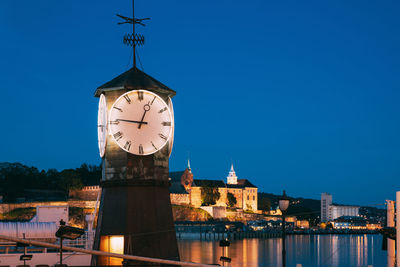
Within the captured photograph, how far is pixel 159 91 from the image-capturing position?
618 inches

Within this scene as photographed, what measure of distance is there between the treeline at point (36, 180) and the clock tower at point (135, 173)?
400ft

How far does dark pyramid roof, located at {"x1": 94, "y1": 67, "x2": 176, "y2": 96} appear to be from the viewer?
15336mm

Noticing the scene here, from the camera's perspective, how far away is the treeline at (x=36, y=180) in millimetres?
132863

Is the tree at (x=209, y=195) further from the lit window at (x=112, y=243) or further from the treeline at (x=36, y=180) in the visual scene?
the lit window at (x=112, y=243)

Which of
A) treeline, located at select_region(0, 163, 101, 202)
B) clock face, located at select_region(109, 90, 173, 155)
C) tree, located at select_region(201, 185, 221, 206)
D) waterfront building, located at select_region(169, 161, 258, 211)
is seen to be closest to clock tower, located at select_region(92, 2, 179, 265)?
clock face, located at select_region(109, 90, 173, 155)

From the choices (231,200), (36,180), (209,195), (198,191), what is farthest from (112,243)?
(231,200)

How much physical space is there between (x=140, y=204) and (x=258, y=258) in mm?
64230

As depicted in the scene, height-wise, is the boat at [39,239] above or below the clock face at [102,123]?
below

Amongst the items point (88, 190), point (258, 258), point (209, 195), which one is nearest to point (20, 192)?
point (88, 190)

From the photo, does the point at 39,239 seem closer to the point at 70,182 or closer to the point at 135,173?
the point at 135,173

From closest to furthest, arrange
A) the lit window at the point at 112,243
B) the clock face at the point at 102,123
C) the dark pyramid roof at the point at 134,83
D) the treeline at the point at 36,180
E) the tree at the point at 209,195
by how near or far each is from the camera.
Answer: the lit window at the point at 112,243 → the dark pyramid roof at the point at 134,83 → the clock face at the point at 102,123 → the treeline at the point at 36,180 → the tree at the point at 209,195

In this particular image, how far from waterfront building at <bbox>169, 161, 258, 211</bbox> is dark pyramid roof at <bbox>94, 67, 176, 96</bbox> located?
130 meters

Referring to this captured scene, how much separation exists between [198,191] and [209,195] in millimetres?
3786

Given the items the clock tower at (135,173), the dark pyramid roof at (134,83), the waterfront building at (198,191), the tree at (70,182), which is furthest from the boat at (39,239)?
the waterfront building at (198,191)
